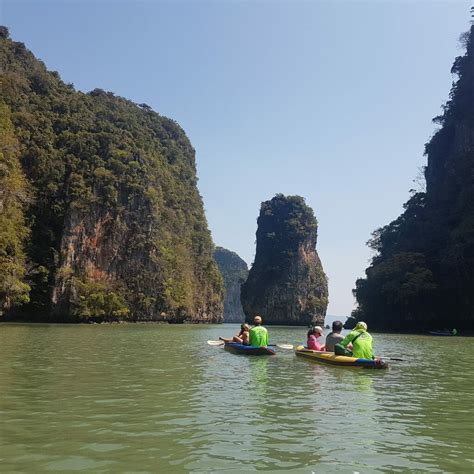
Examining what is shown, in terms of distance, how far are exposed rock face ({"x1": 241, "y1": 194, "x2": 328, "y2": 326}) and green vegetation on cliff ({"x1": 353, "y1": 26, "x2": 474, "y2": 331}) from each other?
34899 mm

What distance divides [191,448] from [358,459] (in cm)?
165

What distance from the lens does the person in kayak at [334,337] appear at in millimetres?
14508

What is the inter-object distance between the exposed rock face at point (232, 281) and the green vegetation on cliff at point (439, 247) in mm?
111490

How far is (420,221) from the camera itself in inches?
2104

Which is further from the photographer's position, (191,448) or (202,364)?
(202,364)

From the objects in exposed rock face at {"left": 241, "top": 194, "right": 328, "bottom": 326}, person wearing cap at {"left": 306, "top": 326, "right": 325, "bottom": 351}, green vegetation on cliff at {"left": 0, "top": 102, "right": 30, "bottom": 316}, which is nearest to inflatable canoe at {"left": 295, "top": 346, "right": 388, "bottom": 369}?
person wearing cap at {"left": 306, "top": 326, "right": 325, "bottom": 351}

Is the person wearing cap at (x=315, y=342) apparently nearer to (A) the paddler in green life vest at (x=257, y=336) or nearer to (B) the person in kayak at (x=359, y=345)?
(A) the paddler in green life vest at (x=257, y=336)

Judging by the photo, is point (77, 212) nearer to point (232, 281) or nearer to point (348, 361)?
point (348, 361)

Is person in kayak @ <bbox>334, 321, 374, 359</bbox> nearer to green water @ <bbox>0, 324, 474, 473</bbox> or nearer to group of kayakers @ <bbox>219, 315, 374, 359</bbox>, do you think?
group of kayakers @ <bbox>219, 315, 374, 359</bbox>

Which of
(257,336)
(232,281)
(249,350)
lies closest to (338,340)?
(257,336)

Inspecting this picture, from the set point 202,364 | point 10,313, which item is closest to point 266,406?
point 202,364

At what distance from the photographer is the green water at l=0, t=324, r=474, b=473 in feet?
16.0

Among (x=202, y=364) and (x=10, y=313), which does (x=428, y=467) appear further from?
(x=10, y=313)

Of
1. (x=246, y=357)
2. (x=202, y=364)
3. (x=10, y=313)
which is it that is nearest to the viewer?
(x=202, y=364)
